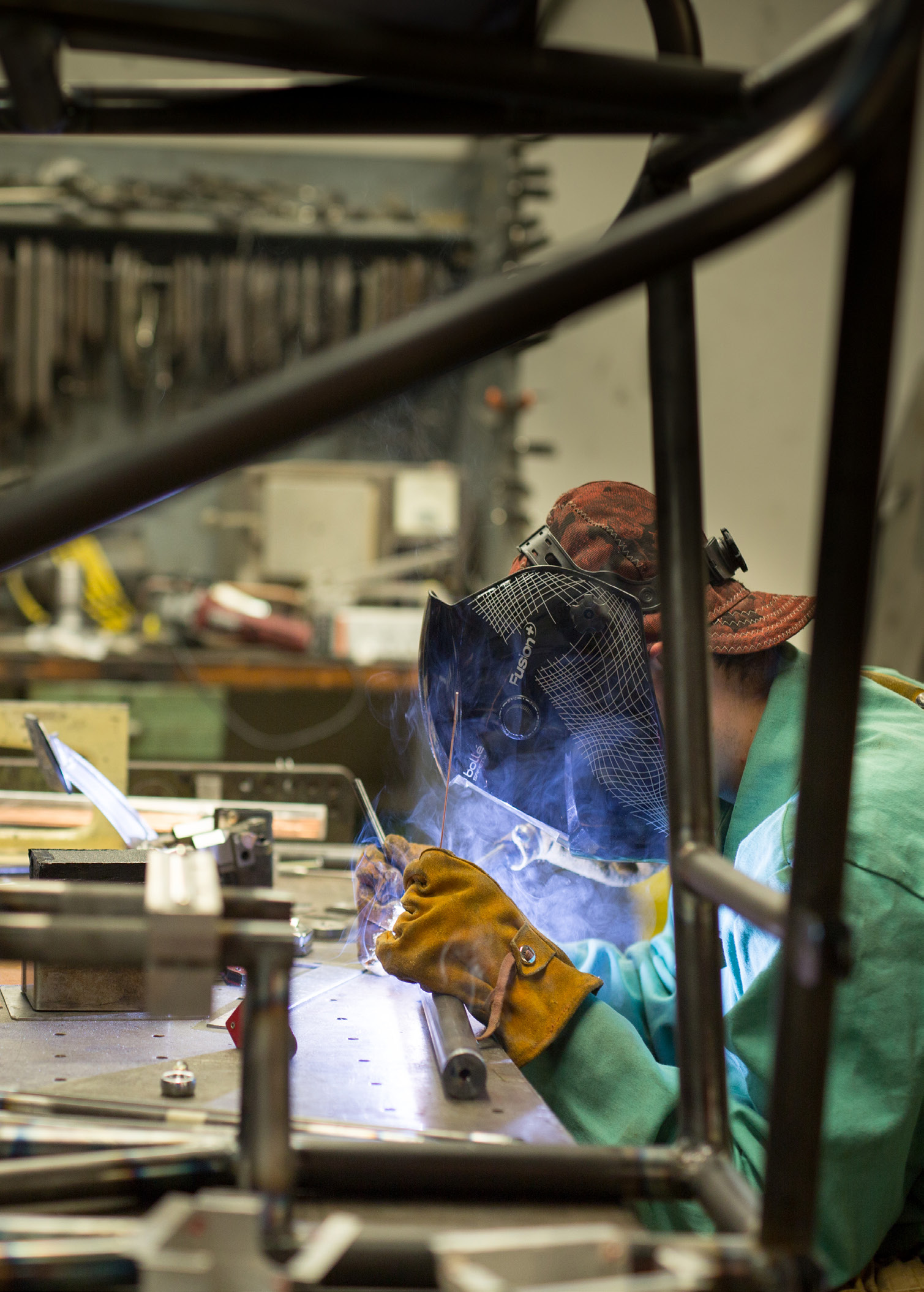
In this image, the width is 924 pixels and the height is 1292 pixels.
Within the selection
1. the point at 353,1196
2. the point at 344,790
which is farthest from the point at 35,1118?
the point at 344,790

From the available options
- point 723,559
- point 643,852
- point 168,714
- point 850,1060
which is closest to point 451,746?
point 643,852

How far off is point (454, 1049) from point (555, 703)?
0.47m

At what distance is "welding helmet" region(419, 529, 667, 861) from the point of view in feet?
3.95

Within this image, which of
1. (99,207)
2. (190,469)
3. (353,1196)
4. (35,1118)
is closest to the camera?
(190,469)

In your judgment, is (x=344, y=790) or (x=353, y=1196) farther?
(x=344, y=790)

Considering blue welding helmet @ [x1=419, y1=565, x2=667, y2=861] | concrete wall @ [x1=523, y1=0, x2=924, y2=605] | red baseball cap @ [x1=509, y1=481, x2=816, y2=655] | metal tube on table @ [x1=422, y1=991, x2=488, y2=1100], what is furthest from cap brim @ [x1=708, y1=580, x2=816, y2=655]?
concrete wall @ [x1=523, y1=0, x2=924, y2=605]

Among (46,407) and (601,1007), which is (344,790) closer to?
(601,1007)

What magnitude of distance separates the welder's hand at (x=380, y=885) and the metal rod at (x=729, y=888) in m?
0.56

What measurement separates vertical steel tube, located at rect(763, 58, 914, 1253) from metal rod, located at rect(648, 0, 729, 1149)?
195 millimetres

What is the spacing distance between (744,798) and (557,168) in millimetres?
4603

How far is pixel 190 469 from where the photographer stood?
0.49 m

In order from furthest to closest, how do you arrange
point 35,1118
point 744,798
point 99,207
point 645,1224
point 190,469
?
point 99,207, point 744,798, point 645,1224, point 35,1118, point 190,469

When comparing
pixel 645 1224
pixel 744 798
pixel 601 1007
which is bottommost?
pixel 645 1224

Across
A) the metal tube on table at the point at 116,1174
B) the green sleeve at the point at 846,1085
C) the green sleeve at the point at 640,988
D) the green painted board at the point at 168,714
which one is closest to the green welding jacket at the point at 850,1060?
the green sleeve at the point at 846,1085
